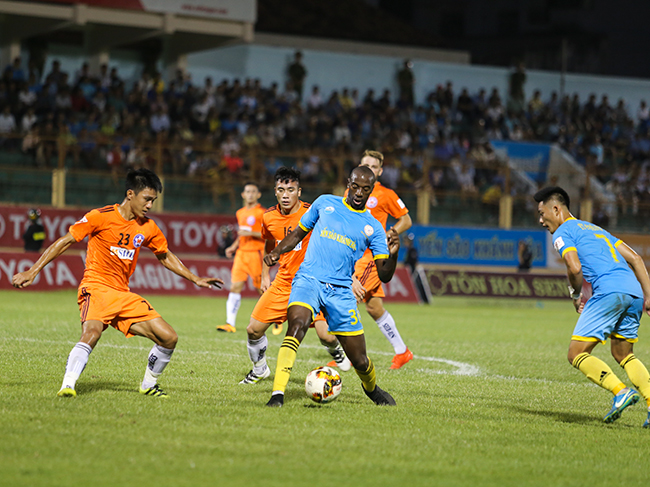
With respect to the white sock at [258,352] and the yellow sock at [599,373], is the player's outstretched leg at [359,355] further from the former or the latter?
the yellow sock at [599,373]

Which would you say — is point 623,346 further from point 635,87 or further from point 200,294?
point 635,87

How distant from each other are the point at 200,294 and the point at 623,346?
56.3 feet

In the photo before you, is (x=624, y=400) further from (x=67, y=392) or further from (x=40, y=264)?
(x=40, y=264)

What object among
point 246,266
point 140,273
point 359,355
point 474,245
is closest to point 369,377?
point 359,355

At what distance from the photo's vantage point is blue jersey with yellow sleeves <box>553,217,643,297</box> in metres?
7.37

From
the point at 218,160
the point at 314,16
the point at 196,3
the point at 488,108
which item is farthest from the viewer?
the point at 314,16

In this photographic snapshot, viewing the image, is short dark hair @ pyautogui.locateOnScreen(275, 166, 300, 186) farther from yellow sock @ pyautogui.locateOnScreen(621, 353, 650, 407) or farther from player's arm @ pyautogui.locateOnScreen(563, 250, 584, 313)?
yellow sock @ pyautogui.locateOnScreen(621, 353, 650, 407)

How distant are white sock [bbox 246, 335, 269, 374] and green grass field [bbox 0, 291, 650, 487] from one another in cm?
25

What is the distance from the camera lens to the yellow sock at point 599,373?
7.09 metres

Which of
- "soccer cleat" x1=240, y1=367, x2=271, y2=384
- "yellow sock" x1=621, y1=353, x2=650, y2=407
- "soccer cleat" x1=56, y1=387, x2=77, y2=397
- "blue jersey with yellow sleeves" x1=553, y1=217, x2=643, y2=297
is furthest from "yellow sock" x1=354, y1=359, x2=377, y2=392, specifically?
"soccer cleat" x1=56, y1=387, x2=77, y2=397

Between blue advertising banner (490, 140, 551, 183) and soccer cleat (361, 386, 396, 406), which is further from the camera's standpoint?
blue advertising banner (490, 140, 551, 183)

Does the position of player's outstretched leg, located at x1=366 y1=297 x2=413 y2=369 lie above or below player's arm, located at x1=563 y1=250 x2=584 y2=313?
below

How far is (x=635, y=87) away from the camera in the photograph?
42594 mm

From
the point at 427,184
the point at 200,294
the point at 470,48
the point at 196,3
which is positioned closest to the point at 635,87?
the point at 470,48
